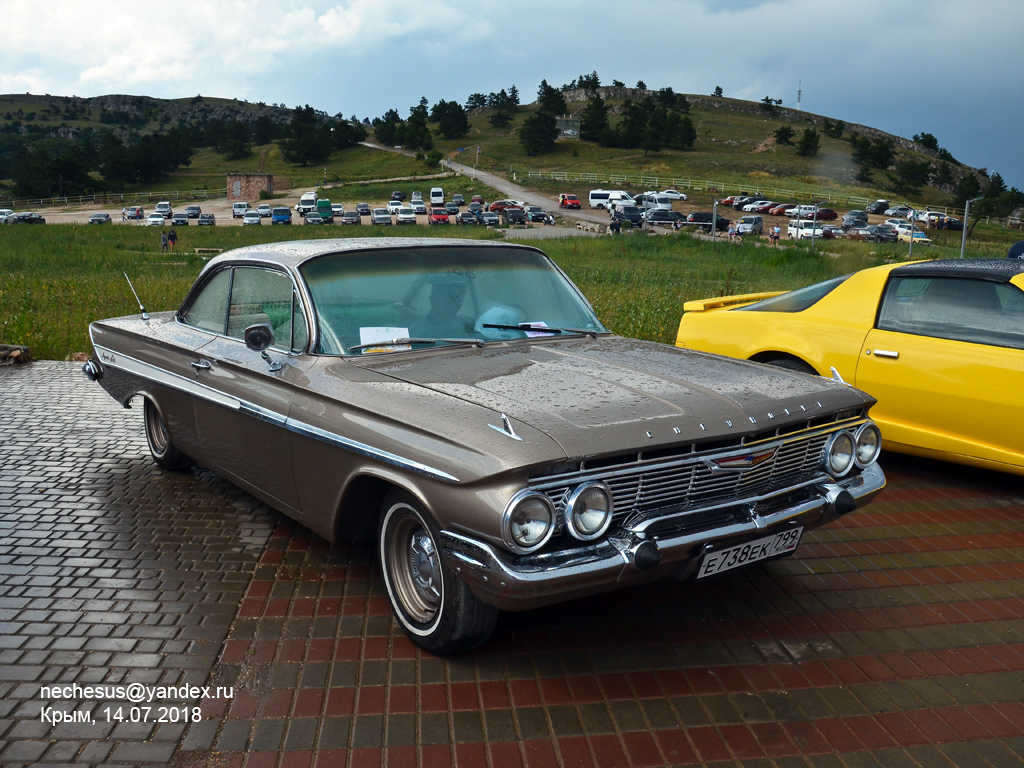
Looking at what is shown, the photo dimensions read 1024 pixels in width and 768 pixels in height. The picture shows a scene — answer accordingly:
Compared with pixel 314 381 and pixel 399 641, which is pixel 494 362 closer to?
pixel 314 381

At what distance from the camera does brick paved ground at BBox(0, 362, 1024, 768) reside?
111 inches

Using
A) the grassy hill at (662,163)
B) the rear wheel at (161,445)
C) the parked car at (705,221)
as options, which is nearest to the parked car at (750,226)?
the parked car at (705,221)

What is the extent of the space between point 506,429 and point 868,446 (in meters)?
1.91

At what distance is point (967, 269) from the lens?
5.57 m

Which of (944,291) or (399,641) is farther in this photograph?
(944,291)

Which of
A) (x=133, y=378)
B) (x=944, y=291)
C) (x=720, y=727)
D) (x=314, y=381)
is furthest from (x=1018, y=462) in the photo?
(x=133, y=378)

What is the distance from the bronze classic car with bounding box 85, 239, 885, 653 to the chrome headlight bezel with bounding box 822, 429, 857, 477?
0.04 feet

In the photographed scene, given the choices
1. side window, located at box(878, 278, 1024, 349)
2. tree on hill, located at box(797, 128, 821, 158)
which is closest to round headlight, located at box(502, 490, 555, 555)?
side window, located at box(878, 278, 1024, 349)

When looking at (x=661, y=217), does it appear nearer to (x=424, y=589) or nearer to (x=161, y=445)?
(x=161, y=445)

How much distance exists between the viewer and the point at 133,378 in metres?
5.53

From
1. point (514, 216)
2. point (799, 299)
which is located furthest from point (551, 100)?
point (799, 299)

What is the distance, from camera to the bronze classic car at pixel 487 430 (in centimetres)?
285

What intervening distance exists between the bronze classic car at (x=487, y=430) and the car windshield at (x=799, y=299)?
7.70 ft

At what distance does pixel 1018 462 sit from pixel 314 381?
4252mm
